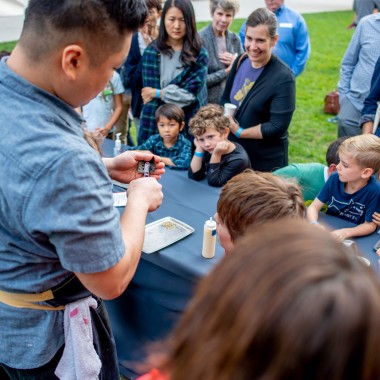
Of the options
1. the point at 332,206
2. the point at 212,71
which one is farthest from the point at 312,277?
the point at 212,71

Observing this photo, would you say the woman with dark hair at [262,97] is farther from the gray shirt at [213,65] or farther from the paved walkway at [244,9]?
the paved walkway at [244,9]

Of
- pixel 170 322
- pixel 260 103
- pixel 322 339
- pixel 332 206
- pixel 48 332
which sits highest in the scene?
pixel 322 339

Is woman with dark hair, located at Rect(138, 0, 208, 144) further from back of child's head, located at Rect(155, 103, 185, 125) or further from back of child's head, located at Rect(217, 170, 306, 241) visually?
back of child's head, located at Rect(217, 170, 306, 241)

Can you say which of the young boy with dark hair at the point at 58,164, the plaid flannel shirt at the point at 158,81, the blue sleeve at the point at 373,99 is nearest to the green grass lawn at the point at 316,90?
the blue sleeve at the point at 373,99

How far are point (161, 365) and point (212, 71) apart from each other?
3.85 metres

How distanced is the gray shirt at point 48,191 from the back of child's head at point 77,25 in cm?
10

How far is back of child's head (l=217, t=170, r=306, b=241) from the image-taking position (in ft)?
5.04

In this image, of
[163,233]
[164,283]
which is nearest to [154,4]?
[163,233]

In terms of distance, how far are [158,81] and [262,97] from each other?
1.09 meters

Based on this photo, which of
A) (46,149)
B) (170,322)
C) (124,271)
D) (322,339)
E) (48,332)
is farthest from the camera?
(170,322)

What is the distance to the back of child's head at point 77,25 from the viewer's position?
0.95 metres

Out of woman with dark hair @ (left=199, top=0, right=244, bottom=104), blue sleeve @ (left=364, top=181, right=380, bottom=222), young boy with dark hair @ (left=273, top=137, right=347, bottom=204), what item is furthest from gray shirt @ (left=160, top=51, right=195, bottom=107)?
blue sleeve @ (left=364, top=181, right=380, bottom=222)

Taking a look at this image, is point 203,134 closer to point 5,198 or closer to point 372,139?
point 372,139

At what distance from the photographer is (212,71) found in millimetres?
4223
